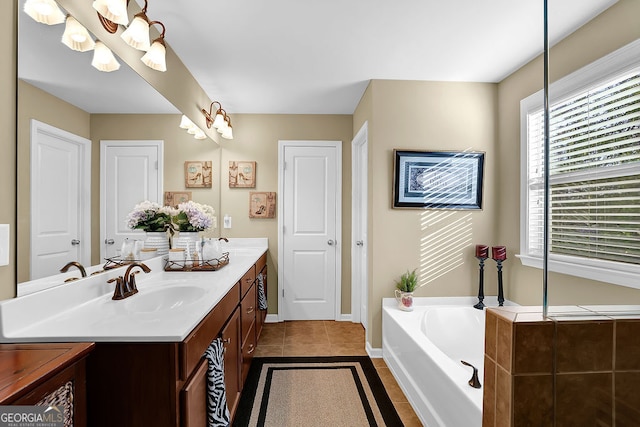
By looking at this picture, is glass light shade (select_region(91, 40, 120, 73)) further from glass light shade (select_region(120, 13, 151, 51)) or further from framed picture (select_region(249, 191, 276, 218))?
framed picture (select_region(249, 191, 276, 218))

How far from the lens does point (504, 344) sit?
0.83 meters

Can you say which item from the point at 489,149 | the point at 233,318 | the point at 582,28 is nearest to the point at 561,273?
the point at 582,28

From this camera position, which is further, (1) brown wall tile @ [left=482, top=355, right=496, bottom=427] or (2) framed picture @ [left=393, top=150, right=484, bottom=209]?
(2) framed picture @ [left=393, top=150, right=484, bottom=209]

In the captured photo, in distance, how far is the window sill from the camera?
2.59 feet

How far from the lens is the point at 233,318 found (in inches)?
72.3

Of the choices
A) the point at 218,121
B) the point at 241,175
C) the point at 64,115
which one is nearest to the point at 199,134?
the point at 218,121

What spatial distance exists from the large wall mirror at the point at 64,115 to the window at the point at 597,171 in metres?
1.72

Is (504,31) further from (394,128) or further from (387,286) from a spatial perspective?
(387,286)

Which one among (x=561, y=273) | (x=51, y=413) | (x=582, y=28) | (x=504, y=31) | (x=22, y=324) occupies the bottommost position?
(x=51, y=413)

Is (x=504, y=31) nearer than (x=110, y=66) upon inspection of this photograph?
No

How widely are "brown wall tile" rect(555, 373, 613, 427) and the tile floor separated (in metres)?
1.50

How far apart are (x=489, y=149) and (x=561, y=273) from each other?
2.19 meters

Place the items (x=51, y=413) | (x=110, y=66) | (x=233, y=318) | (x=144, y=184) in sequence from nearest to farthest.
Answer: (x=51, y=413), (x=110, y=66), (x=233, y=318), (x=144, y=184)

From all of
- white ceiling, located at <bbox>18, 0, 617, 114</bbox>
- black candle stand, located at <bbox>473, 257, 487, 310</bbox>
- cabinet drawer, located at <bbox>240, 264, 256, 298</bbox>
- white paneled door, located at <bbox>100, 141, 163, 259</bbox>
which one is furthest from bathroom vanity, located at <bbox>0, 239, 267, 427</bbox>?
black candle stand, located at <bbox>473, 257, 487, 310</bbox>
